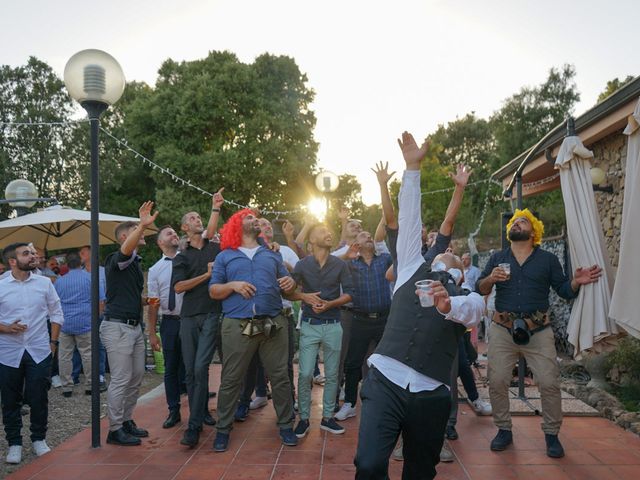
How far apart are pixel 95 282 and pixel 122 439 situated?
140 cm

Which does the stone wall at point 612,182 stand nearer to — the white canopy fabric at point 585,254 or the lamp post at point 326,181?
the white canopy fabric at point 585,254

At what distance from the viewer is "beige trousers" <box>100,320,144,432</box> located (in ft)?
15.9

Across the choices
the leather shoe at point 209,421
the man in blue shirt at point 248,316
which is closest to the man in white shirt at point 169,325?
the leather shoe at point 209,421

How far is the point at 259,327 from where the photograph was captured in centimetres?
457

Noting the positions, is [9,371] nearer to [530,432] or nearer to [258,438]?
[258,438]

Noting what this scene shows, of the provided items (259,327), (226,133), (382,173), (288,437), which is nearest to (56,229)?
(259,327)

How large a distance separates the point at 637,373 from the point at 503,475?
300 centimetres

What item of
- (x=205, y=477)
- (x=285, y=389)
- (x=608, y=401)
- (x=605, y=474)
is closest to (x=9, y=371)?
(x=205, y=477)

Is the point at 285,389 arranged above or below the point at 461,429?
above

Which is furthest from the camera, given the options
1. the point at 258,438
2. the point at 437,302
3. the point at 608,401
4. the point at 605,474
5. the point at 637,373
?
the point at 637,373

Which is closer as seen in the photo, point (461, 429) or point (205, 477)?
point (205, 477)

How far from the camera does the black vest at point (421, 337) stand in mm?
2680

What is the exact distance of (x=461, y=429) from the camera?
16.8 ft

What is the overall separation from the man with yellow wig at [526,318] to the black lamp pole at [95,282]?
3319 mm
